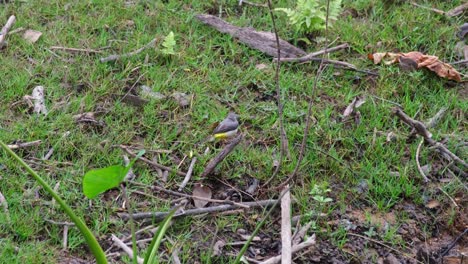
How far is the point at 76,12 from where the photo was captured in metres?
4.77

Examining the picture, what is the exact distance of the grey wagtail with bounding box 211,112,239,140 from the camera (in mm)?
3740

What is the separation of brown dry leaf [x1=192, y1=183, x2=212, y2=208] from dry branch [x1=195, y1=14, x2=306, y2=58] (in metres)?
1.44

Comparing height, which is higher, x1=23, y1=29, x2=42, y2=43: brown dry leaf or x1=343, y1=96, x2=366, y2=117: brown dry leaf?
x1=23, y1=29, x2=42, y2=43: brown dry leaf

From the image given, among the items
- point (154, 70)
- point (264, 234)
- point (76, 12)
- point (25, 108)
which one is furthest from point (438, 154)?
point (76, 12)

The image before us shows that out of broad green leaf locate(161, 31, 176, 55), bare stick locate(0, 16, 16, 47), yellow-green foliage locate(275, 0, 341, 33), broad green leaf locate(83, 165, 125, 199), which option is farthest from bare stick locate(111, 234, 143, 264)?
yellow-green foliage locate(275, 0, 341, 33)

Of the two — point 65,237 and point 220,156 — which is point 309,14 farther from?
Answer: point 65,237

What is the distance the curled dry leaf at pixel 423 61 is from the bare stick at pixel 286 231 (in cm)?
162

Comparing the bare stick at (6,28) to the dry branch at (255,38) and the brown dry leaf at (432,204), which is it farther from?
the brown dry leaf at (432,204)

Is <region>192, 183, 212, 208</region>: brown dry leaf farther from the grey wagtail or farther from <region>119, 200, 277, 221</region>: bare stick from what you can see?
the grey wagtail

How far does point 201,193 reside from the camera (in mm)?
3402

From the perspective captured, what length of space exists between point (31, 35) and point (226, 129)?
5.82 ft

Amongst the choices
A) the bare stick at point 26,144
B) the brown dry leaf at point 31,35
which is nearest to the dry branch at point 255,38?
the brown dry leaf at point 31,35

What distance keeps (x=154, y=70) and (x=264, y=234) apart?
5.25 ft

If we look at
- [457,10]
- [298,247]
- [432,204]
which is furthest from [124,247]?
[457,10]
